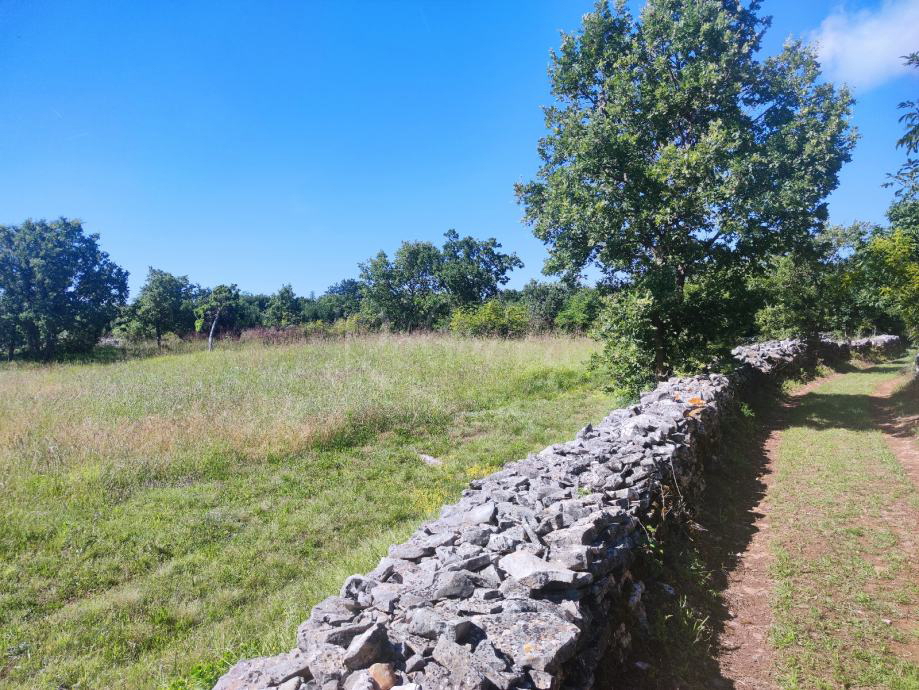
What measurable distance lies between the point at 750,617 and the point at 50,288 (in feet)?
117

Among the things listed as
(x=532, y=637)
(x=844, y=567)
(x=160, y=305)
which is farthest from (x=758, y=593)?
(x=160, y=305)

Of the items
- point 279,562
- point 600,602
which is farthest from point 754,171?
point 279,562

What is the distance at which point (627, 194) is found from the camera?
9828mm

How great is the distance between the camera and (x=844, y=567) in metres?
4.46

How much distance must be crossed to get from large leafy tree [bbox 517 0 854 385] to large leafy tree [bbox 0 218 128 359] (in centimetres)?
2978

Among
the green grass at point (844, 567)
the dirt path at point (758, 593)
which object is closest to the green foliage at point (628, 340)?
the dirt path at point (758, 593)

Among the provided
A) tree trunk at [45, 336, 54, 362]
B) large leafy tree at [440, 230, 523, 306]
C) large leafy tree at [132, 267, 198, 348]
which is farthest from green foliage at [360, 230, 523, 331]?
tree trunk at [45, 336, 54, 362]

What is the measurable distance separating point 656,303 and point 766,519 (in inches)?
198

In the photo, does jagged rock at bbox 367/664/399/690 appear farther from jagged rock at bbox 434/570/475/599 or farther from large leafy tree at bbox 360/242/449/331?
large leafy tree at bbox 360/242/449/331

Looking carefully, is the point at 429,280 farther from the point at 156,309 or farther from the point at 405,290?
the point at 156,309

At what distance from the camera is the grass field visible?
3.86 metres

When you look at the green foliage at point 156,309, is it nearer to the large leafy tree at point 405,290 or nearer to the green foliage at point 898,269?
the large leafy tree at point 405,290

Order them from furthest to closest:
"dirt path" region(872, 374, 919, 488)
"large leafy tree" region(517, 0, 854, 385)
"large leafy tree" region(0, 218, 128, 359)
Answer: "large leafy tree" region(0, 218, 128, 359)
"large leafy tree" region(517, 0, 854, 385)
"dirt path" region(872, 374, 919, 488)

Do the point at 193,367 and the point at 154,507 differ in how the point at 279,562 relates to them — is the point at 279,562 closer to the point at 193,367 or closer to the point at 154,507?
the point at 154,507
